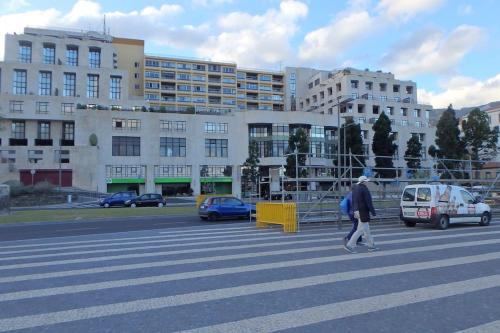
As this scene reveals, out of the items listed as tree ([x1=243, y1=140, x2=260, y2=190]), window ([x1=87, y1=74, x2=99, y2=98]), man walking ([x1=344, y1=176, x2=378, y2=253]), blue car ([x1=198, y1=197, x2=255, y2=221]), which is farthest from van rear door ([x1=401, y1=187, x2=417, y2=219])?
window ([x1=87, y1=74, x2=99, y2=98])

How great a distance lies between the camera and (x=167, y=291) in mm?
7156

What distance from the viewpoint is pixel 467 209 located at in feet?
59.7

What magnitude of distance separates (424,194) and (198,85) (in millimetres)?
97428

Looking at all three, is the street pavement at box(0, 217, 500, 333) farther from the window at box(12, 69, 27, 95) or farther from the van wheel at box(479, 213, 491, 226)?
the window at box(12, 69, 27, 95)

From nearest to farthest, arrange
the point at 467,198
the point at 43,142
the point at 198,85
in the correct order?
the point at 467,198
the point at 43,142
the point at 198,85

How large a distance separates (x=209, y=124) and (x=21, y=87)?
1297 inches

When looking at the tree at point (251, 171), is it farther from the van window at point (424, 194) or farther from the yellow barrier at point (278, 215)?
the van window at point (424, 194)

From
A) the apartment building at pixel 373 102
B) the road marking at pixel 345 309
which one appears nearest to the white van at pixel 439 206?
the road marking at pixel 345 309

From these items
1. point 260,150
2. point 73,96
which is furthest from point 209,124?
point 73,96

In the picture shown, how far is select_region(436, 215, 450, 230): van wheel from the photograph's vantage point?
17.0 metres

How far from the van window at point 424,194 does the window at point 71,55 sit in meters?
83.0

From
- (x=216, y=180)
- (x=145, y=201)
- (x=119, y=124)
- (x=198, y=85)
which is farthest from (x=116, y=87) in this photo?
(x=145, y=201)

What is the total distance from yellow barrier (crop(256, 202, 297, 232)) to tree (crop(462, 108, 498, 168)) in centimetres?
3566

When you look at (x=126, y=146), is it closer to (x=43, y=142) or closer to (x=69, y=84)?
(x=43, y=142)
